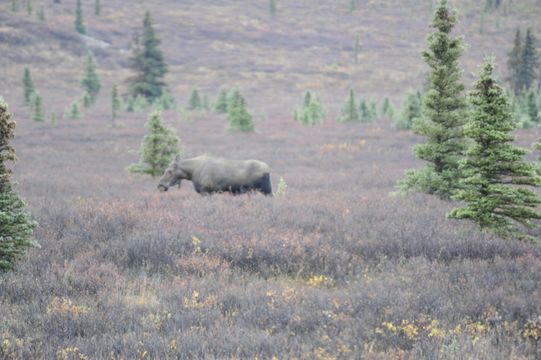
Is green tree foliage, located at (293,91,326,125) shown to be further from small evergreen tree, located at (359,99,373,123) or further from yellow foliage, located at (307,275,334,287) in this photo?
yellow foliage, located at (307,275,334,287)

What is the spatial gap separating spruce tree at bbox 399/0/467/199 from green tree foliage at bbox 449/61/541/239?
11.0ft

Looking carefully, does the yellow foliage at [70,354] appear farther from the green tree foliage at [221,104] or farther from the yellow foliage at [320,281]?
the green tree foliage at [221,104]

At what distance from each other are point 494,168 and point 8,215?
8.54 m

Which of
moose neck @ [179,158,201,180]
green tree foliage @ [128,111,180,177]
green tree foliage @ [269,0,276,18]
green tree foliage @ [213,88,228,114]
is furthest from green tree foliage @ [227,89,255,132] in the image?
green tree foliage @ [269,0,276,18]

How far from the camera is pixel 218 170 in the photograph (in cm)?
1517

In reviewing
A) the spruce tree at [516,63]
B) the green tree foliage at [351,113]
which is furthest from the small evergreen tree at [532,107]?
the spruce tree at [516,63]

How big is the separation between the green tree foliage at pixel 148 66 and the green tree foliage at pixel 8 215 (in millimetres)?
48834

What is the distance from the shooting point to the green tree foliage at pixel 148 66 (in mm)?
54500

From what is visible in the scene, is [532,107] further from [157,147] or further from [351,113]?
[157,147]

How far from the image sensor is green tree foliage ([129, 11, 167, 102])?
54.5 metres

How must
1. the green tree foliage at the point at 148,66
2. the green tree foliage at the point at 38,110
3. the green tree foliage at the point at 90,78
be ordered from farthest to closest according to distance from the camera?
the green tree foliage at the point at 90,78, the green tree foliage at the point at 148,66, the green tree foliage at the point at 38,110

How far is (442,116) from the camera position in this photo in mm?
13711

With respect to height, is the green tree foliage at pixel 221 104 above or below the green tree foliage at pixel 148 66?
below

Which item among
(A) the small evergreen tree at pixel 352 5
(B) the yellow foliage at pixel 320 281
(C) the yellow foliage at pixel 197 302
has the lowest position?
(B) the yellow foliage at pixel 320 281
